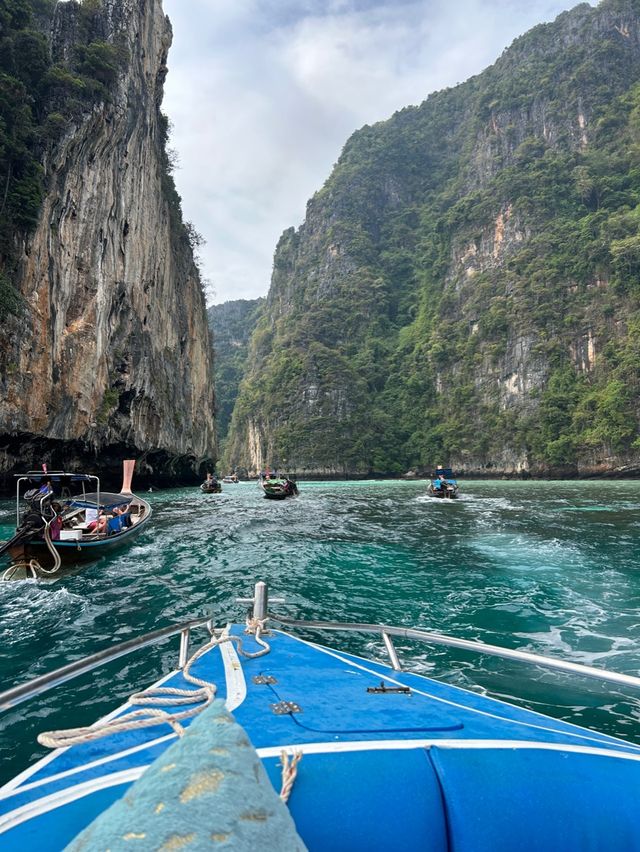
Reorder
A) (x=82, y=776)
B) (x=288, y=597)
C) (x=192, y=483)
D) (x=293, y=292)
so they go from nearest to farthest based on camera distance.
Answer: (x=82, y=776)
(x=288, y=597)
(x=192, y=483)
(x=293, y=292)

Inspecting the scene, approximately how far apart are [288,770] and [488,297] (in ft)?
265

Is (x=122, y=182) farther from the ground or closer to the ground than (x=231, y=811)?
farther from the ground

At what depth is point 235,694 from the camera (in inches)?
98.0

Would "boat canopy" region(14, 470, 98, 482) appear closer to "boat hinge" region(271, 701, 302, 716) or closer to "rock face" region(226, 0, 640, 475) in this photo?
"boat hinge" region(271, 701, 302, 716)

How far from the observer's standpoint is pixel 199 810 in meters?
0.99

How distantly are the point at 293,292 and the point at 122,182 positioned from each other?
86678 mm

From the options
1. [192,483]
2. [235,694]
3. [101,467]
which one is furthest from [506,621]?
[192,483]

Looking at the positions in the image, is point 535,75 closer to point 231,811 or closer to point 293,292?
point 293,292

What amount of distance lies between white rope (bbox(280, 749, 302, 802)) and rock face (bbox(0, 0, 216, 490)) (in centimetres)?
2066

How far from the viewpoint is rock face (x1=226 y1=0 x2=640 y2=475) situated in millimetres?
57594

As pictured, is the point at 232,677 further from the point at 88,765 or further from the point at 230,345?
the point at 230,345

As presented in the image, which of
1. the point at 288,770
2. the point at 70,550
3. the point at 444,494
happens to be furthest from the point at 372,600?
the point at 444,494

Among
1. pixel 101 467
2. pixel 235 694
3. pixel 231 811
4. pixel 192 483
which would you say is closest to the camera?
pixel 231 811

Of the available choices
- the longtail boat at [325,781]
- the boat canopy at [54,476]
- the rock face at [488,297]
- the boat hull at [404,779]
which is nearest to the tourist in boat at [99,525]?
the boat canopy at [54,476]
